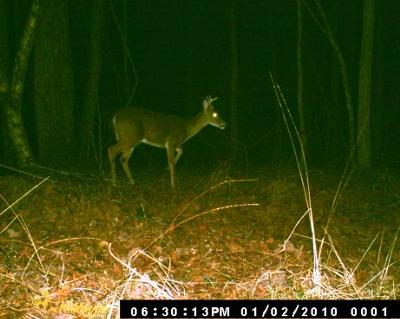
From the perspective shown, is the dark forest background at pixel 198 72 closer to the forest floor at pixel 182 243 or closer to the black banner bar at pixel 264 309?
the forest floor at pixel 182 243

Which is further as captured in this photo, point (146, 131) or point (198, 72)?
point (198, 72)

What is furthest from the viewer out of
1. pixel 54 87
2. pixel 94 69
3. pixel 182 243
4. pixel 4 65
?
pixel 94 69

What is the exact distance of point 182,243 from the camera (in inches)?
229

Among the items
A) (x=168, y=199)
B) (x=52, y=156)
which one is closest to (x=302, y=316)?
(x=168, y=199)

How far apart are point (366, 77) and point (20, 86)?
6417 millimetres

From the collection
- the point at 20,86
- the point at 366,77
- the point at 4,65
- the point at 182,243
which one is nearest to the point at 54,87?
the point at 4,65

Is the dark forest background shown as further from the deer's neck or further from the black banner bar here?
the black banner bar

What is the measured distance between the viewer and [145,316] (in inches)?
131

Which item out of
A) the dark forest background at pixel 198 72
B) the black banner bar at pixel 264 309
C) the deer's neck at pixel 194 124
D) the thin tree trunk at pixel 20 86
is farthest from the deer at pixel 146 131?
the black banner bar at pixel 264 309

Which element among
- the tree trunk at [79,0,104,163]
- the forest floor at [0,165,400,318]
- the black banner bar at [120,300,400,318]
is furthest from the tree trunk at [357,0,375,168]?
the black banner bar at [120,300,400,318]

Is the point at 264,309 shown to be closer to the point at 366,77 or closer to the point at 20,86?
the point at 20,86

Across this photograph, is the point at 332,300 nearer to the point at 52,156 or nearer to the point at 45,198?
the point at 45,198

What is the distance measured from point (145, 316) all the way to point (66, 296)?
0.74m

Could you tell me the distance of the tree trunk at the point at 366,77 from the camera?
11492 mm
